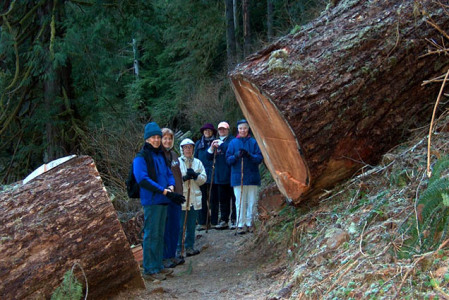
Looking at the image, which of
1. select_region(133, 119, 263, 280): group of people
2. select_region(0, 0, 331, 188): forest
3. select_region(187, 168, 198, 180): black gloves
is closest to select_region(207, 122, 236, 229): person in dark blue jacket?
select_region(133, 119, 263, 280): group of people

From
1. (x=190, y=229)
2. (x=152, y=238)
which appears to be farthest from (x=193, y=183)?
(x=152, y=238)

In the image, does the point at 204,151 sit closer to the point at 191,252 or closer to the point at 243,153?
the point at 243,153

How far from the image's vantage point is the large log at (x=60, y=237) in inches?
177

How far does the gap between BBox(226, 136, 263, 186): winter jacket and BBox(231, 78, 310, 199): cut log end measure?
183cm

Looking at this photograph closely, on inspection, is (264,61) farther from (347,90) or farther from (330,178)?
(330,178)

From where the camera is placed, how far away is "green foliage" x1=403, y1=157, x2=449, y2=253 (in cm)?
322

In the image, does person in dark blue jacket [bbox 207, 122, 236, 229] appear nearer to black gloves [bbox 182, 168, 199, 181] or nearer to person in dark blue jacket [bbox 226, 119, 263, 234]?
person in dark blue jacket [bbox 226, 119, 263, 234]

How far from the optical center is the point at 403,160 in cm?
472

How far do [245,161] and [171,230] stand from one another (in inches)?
72.0

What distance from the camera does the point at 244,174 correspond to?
806 cm

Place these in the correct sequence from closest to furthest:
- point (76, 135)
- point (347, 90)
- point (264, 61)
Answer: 1. point (347, 90)
2. point (264, 61)
3. point (76, 135)

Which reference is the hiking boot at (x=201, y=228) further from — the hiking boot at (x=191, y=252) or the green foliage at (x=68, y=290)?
the green foliage at (x=68, y=290)

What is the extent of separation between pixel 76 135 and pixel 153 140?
6597mm

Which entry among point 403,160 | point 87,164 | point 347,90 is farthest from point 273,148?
point 87,164
